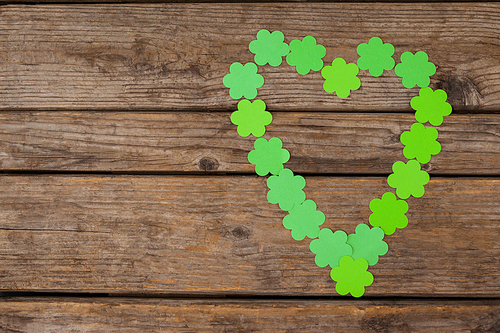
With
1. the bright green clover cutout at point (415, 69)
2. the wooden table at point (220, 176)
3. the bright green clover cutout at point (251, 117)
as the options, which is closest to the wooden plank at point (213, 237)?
the wooden table at point (220, 176)

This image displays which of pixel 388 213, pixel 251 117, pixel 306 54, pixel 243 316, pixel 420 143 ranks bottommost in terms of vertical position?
pixel 243 316

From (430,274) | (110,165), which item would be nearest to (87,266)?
(110,165)

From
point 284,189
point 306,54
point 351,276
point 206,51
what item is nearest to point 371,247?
point 351,276

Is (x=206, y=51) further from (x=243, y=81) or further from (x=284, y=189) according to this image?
(x=284, y=189)

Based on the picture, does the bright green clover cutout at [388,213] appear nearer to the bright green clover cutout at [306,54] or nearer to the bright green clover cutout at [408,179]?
the bright green clover cutout at [408,179]

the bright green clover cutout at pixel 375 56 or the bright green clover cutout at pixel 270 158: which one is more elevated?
the bright green clover cutout at pixel 375 56

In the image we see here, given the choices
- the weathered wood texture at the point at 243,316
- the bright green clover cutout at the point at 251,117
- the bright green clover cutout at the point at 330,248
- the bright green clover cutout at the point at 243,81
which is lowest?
the weathered wood texture at the point at 243,316

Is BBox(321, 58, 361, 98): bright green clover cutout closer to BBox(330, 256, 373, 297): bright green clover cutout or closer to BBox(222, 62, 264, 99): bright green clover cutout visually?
BBox(222, 62, 264, 99): bright green clover cutout
